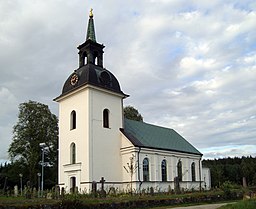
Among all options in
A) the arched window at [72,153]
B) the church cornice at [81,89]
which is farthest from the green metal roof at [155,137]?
the arched window at [72,153]

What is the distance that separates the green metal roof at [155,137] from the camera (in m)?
33.7

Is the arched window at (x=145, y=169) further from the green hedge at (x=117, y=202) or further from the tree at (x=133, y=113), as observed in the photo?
the tree at (x=133, y=113)

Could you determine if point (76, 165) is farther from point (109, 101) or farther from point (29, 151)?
point (29, 151)

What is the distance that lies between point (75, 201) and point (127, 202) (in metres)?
3.51

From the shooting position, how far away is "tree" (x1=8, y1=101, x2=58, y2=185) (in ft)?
151

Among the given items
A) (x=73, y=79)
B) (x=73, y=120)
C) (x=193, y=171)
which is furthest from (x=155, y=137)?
(x=73, y=79)

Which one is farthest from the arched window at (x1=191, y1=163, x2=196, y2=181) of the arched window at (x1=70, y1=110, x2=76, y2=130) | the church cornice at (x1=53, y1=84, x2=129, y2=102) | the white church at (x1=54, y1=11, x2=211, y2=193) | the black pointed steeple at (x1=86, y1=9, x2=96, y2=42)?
the black pointed steeple at (x1=86, y1=9, x2=96, y2=42)

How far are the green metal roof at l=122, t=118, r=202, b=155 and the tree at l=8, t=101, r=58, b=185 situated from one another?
51.8 feet

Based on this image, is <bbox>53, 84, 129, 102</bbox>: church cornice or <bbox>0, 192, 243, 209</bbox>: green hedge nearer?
<bbox>0, 192, 243, 209</bbox>: green hedge

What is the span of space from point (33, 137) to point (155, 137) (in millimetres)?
18883

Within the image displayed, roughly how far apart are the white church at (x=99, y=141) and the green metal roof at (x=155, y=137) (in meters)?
0.19

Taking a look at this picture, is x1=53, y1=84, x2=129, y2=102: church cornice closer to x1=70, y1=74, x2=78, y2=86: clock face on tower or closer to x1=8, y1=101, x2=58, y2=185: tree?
x1=70, y1=74, x2=78, y2=86: clock face on tower

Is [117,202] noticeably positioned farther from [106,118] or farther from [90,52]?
[90,52]

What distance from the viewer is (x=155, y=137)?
3744 centimetres
